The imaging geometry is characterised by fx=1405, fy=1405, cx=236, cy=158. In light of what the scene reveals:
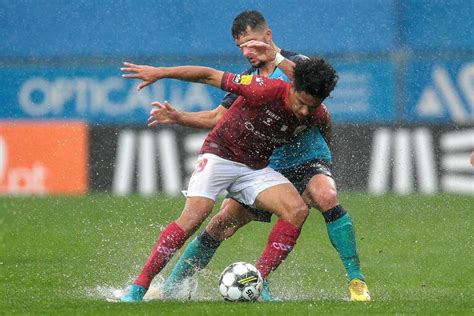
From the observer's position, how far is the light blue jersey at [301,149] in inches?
386

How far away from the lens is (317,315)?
8.33 metres

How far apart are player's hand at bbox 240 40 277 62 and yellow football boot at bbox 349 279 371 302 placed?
1.61 m

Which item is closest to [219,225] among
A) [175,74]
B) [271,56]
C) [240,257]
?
[271,56]

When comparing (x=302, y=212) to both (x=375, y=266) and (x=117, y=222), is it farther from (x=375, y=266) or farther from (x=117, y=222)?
(x=117, y=222)

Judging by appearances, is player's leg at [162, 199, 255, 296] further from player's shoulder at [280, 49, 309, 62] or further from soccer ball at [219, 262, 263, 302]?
player's shoulder at [280, 49, 309, 62]

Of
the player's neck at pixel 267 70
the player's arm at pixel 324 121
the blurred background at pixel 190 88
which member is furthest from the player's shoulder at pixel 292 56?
the blurred background at pixel 190 88

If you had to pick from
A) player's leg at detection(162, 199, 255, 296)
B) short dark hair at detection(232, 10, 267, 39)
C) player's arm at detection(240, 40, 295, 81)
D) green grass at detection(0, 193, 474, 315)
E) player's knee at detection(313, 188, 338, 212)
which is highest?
short dark hair at detection(232, 10, 267, 39)

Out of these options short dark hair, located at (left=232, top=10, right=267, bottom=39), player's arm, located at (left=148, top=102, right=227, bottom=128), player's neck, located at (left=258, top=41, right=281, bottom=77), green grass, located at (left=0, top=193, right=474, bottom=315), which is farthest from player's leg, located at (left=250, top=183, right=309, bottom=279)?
short dark hair, located at (left=232, top=10, right=267, bottom=39)

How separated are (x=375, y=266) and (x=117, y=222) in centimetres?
382

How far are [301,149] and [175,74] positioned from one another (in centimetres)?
135

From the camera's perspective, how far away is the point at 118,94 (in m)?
17.6

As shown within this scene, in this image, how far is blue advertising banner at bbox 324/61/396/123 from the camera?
17.2m

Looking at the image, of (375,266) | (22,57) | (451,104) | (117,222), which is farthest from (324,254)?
(22,57)

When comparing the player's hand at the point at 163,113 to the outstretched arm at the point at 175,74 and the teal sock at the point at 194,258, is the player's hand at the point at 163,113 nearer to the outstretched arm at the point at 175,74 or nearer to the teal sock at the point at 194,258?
the outstretched arm at the point at 175,74
